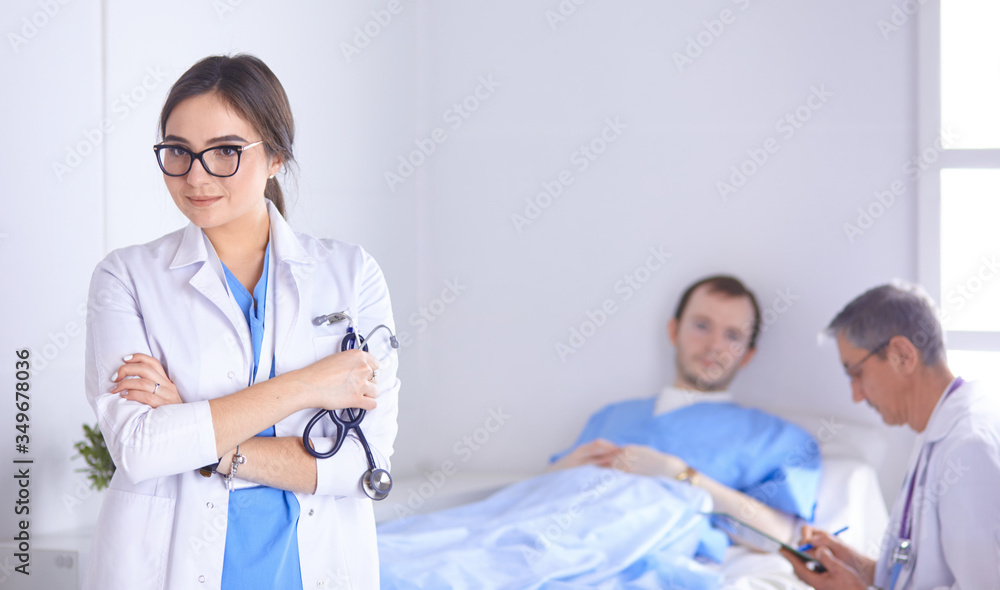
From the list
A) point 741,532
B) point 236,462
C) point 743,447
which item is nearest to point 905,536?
point 741,532

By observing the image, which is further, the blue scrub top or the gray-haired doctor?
the gray-haired doctor

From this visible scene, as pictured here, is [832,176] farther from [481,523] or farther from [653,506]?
[481,523]

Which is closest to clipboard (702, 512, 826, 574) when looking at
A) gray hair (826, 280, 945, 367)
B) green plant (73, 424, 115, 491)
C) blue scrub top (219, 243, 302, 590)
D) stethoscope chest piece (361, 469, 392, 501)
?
gray hair (826, 280, 945, 367)

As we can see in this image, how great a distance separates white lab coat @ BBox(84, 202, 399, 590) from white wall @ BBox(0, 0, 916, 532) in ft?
5.21

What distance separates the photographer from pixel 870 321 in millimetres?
2318

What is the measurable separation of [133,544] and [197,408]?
0.23 meters

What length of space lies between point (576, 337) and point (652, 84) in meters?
1.16

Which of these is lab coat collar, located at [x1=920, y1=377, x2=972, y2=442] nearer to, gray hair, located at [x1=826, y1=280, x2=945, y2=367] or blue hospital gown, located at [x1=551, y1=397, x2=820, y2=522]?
gray hair, located at [x1=826, y1=280, x2=945, y2=367]

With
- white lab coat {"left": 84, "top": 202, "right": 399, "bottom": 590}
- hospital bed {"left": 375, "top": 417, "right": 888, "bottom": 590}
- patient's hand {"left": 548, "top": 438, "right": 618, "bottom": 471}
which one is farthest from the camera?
patient's hand {"left": 548, "top": 438, "right": 618, "bottom": 471}

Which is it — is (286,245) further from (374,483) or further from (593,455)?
(593,455)

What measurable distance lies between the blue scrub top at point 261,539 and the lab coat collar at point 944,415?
1487 mm

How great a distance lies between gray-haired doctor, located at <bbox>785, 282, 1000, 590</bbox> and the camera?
175cm

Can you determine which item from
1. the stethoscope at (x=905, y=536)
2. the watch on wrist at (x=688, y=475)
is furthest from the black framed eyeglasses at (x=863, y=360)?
the watch on wrist at (x=688, y=475)

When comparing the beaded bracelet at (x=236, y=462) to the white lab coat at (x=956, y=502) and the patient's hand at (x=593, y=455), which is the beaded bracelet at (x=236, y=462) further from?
the patient's hand at (x=593, y=455)
